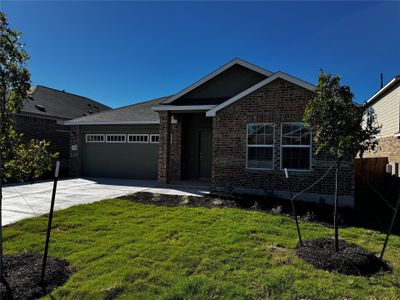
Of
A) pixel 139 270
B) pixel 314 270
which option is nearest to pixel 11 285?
pixel 139 270

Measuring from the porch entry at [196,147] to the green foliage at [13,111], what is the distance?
9.75 metres

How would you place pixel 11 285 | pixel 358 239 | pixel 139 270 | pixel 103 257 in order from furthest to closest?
pixel 358 239 < pixel 103 257 < pixel 139 270 < pixel 11 285

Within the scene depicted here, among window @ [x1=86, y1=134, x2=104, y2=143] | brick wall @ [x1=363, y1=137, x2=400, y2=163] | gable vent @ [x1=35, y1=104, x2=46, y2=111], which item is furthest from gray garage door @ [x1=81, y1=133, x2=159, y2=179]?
brick wall @ [x1=363, y1=137, x2=400, y2=163]

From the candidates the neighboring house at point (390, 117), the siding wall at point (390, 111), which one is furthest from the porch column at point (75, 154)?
the siding wall at point (390, 111)

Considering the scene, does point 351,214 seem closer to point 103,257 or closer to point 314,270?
point 314,270

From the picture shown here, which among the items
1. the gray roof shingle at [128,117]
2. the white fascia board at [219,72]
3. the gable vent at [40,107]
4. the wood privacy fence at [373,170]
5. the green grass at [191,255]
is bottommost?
the green grass at [191,255]

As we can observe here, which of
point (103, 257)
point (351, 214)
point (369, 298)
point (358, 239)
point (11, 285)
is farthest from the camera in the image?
point (351, 214)

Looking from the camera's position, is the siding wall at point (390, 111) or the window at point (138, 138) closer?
the siding wall at point (390, 111)

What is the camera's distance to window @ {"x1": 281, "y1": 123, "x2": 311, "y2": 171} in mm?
9227

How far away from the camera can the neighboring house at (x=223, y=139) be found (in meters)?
9.32

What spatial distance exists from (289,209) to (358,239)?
2.42 metres

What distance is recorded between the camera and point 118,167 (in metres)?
15.8

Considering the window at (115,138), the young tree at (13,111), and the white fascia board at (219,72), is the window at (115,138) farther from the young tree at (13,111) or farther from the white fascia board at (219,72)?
the young tree at (13,111)

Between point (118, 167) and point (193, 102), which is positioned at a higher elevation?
point (193, 102)
